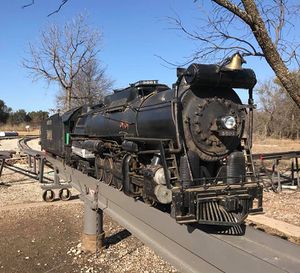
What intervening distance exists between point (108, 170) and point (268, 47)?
3.93 m

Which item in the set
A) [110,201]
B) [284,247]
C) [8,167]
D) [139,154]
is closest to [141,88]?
[139,154]

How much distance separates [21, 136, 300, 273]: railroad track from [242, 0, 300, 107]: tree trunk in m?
3.35

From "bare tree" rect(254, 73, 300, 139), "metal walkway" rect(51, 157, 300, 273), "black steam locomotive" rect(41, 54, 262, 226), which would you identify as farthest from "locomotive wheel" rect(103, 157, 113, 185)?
"bare tree" rect(254, 73, 300, 139)

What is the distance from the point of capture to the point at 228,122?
19.6 feet

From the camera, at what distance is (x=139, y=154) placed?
7.32 m

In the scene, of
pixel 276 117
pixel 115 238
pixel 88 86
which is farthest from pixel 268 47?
pixel 276 117

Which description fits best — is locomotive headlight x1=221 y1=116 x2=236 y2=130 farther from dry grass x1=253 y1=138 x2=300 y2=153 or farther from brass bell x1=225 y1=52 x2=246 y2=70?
dry grass x1=253 y1=138 x2=300 y2=153

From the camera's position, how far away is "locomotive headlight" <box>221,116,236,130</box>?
595cm

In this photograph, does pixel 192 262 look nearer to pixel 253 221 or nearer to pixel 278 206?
pixel 253 221

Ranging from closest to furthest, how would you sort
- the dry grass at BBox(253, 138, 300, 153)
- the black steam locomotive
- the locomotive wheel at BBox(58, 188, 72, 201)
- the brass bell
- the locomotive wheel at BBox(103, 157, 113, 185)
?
the black steam locomotive, the brass bell, the locomotive wheel at BBox(103, 157, 113, 185), the locomotive wheel at BBox(58, 188, 72, 201), the dry grass at BBox(253, 138, 300, 153)

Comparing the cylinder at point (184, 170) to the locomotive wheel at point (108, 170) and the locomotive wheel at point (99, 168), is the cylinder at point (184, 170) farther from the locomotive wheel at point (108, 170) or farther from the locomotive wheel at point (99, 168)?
the locomotive wheel at point (99, 168)

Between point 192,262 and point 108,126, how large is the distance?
5.05m

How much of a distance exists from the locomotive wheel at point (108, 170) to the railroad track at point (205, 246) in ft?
6.18

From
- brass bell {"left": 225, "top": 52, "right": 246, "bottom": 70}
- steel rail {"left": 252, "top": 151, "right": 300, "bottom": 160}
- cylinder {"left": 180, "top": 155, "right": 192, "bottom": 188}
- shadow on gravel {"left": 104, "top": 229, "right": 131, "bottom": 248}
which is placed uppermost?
brass bell {"left": 225, "top": 52, "right": 246, "bottom": 70}
